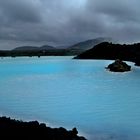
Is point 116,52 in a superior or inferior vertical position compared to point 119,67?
superior

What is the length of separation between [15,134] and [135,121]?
10938 millimetres

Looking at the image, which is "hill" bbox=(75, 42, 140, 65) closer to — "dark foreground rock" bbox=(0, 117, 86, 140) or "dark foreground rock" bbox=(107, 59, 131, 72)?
"dark foreground rock" bbox=(107, 59, 131, 72)

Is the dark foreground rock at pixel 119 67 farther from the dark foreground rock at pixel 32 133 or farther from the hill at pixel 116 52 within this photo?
the dark foreground rock at pixel 32 133

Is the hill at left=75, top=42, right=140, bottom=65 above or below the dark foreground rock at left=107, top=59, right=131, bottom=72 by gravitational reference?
above

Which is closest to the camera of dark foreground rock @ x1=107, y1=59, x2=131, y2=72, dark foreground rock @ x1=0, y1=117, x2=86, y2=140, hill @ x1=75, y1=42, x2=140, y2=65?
dark foreground rock @ x1=0, y1=117, x2=86, y2=140

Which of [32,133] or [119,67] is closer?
[32,133]

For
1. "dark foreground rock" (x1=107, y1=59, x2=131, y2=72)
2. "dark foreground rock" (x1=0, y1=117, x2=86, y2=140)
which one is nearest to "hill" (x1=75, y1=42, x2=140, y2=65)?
"dark foreground rock" (x1=107, y1=59, x2=131, y2=72)

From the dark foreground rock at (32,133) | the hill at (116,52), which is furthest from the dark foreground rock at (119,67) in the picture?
the dark foreground rock at (32,133)

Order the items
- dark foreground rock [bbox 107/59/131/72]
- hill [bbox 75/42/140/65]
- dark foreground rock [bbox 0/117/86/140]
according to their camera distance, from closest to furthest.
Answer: dark foreground rock [bbox 0/117/86/140], dark foreground rock [bbox 107/59/131/72], hill [bbox 75/42/140/65]

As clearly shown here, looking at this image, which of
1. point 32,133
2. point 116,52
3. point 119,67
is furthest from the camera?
point 116,52

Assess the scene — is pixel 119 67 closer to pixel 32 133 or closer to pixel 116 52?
pixel 116 52

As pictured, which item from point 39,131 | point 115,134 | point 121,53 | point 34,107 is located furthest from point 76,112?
point 121,53

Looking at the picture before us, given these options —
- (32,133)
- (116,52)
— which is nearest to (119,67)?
(116,52)

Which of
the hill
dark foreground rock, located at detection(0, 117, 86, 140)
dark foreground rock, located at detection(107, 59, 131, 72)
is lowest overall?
dark foreground rock, located at detection(107, 59, 131, 72)
